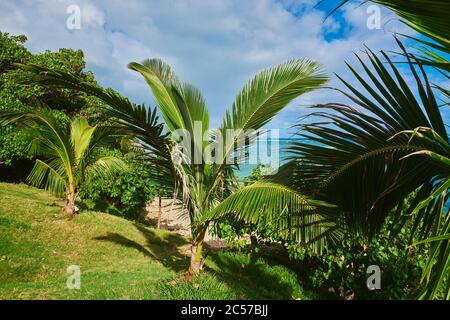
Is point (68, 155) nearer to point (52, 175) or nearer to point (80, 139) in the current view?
point (80, 139)

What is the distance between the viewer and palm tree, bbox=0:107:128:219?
24.4ft

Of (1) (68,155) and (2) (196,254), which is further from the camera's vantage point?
(1) (68,155)

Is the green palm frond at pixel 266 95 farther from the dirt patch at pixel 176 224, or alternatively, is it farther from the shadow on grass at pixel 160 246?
the shadow on grass at pixel 160 246

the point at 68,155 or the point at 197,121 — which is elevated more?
the point at 197,121

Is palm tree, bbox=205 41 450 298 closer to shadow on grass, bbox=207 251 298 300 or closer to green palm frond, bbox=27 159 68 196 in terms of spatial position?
shadow on grass, bbox=207 251 298 300

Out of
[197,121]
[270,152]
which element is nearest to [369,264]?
[270,152]

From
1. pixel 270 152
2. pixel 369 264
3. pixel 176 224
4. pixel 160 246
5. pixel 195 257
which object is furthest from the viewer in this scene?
pixel 176 224

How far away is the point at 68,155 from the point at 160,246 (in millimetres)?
3483

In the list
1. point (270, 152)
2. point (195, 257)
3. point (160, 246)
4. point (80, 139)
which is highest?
point (80, 139)

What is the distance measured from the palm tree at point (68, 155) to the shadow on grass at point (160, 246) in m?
1.43

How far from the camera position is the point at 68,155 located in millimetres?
7832

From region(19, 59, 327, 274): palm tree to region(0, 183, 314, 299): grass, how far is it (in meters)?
0.76

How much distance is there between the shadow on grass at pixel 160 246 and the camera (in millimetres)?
7223
